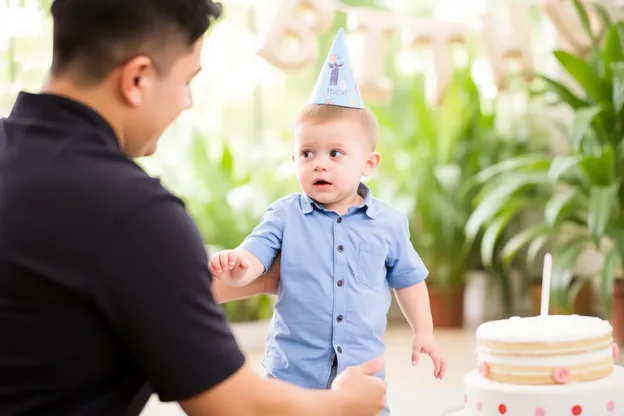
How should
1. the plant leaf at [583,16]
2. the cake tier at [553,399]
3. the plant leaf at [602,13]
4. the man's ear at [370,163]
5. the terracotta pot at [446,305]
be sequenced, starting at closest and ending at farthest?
the cake tier at [553,399]
the man's ear at [370,163]
the plant leaf at [583,16]
the plant leaf at [602,13]
the terracotta pot at [446,305]

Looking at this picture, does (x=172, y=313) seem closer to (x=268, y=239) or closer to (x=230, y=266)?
(x=230, y=266)

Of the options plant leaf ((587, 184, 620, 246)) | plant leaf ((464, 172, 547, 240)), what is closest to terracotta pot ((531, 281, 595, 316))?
plant leaf ((464, 172, 547, 240))

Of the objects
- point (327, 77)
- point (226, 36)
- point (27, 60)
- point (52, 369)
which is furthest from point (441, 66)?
point (52, 369)

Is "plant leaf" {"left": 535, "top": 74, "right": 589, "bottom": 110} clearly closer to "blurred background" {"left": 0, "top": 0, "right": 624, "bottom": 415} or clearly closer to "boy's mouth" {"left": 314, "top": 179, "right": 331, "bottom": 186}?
"blurred background" {"left": 0, "top": 0, "right": 624, "bottom": 415}

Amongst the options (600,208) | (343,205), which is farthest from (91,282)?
(600,208)

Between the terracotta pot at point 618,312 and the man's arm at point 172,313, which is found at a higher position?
the man's arm at point 172,313

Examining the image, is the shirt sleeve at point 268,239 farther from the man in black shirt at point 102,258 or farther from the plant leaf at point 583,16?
the plant leaf at point 583,16

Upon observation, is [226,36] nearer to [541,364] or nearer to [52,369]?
[541,364]

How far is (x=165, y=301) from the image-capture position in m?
1.06

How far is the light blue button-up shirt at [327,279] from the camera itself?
1.66 meters

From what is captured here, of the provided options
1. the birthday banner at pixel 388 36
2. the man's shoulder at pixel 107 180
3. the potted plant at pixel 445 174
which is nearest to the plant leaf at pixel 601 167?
the birthday banner at pixel 388 36

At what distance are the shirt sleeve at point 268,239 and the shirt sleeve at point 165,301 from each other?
1.95 ft

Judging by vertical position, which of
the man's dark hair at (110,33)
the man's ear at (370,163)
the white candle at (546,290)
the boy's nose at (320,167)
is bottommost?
the white candle at (546,290)

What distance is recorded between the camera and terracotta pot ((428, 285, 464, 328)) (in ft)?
13.6
